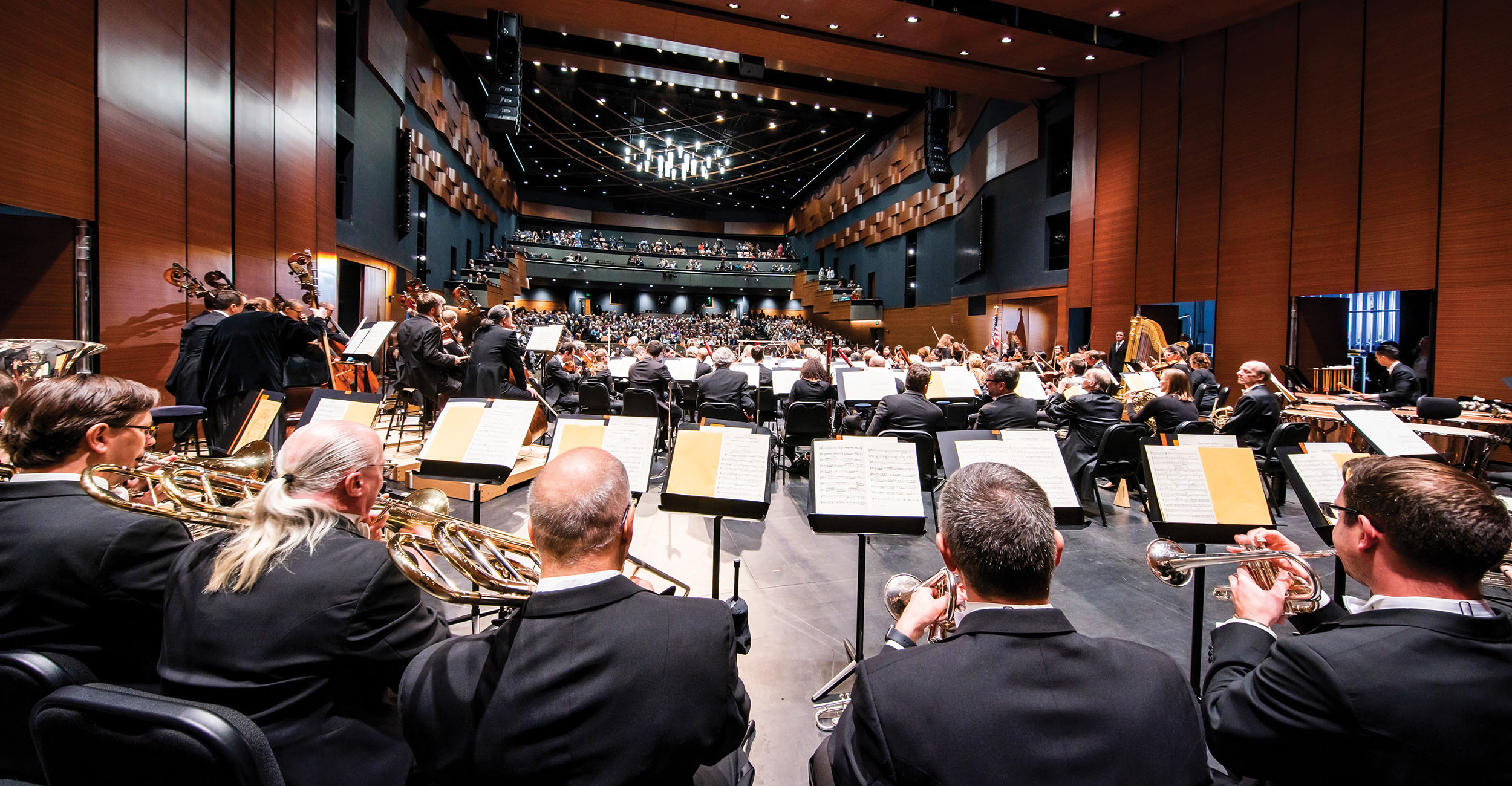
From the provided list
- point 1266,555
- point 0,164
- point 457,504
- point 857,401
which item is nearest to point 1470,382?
point 857,401

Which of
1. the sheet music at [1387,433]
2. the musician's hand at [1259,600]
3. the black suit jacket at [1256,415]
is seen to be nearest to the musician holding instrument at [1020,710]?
the musician's hand at [1259,600]

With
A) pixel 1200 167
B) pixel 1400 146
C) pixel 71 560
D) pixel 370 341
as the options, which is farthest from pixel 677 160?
pixel 71 560

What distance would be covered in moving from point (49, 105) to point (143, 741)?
5.58 metres

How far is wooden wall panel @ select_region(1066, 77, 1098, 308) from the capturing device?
451 inches

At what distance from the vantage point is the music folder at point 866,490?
2.37 meters

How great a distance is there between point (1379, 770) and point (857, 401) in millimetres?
5504

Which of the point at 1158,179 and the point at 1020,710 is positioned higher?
the point at 1158,179

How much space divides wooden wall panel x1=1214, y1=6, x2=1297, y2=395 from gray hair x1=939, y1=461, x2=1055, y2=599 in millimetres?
10067

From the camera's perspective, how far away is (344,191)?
9.28 m

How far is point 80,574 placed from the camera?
Answer: 139 centimetres

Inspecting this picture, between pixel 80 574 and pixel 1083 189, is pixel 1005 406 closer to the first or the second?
pixel 80 574

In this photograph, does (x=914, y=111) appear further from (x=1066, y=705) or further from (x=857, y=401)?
(x=1066, y=705)

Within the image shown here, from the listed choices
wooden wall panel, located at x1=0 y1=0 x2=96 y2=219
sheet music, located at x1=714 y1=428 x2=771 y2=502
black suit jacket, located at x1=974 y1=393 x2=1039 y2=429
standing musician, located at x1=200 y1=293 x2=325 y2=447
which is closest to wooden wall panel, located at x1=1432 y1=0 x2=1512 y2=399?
black suit jacket, located at x1=974 y1=393 x2=1039 y2=429

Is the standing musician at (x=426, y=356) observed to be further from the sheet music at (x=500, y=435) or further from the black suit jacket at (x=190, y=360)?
the sheet music at (x=500, y=435)
